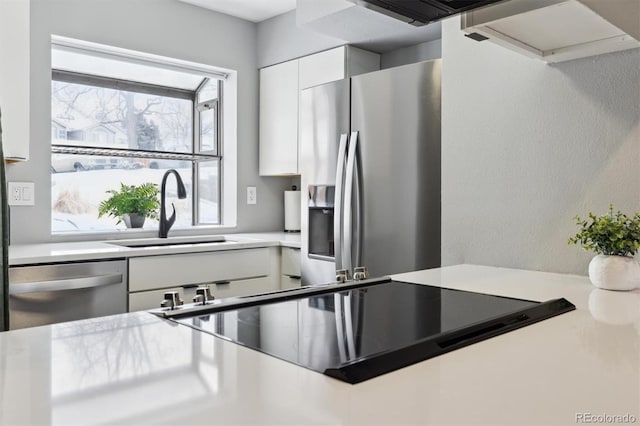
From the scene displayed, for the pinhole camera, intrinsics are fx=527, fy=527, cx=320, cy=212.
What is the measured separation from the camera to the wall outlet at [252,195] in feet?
12.8

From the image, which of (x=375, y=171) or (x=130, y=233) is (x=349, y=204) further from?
(x=130, y=233)

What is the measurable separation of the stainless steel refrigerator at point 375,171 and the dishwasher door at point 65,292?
3.32 ft

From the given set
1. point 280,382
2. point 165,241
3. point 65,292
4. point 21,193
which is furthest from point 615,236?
point 21,193

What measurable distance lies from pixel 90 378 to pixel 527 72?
1.69m

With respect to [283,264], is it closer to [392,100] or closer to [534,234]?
[392,100]

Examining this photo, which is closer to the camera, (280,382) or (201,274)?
(280,382)

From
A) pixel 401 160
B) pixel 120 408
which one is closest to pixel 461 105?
pixel 401 160

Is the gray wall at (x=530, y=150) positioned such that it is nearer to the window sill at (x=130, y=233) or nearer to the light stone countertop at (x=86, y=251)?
the light stone countertop at (x=86, y=251)

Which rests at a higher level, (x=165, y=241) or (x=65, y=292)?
(x=165, y=241)

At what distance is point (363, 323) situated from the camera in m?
1.06

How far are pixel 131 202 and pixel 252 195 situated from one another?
37.7 inches

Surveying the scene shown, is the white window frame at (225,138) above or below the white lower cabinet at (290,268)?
above

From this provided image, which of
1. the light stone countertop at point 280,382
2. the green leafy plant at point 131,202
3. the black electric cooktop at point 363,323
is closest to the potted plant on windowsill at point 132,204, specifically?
the green leafy plant at point 131,202

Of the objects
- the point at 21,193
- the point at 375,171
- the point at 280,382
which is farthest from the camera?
the point at 21,193
